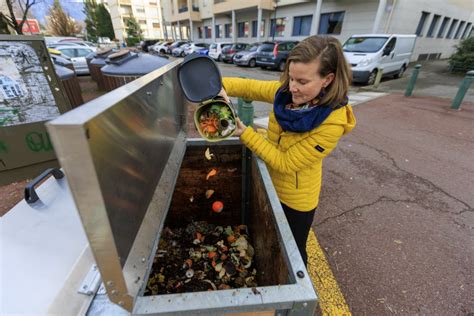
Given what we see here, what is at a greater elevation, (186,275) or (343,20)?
(343,20)

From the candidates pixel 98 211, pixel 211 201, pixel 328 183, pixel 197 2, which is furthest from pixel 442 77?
pixel 197 2

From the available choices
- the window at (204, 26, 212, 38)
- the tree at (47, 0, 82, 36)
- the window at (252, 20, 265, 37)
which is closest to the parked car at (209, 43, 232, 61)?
the window at (252, 20, 265, 37)

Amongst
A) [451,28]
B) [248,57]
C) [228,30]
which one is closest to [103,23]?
[228,30]

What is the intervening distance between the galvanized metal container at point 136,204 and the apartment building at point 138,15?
57059mm

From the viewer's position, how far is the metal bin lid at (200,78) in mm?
1420

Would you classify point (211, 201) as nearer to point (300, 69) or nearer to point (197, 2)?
point (300, 69)

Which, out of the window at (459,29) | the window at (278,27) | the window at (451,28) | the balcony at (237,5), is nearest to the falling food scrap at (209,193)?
the window at (278,27)

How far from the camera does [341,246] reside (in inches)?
96.3

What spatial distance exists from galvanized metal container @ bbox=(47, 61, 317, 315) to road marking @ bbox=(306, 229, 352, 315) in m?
0.68

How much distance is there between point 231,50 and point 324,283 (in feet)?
59.7

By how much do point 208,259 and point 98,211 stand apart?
62.4 inches

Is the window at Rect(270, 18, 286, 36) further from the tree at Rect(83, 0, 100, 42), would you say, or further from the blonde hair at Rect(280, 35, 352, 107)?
the tree at Rect(83, 0, 100, 42)

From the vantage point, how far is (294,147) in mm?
1472

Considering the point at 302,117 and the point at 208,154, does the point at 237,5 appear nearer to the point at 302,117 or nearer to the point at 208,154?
the point at 208,154
